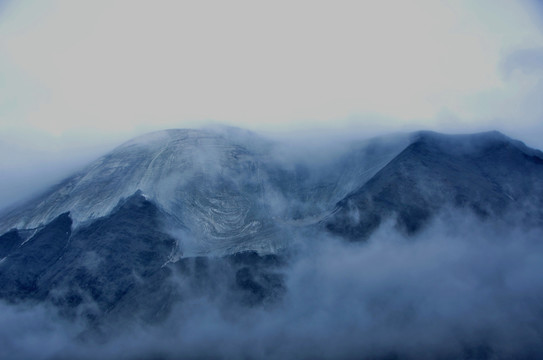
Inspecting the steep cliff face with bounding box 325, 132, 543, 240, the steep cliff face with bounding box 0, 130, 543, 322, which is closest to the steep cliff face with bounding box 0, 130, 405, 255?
the steep cliff face with bounding box 0, 130, 543, 322

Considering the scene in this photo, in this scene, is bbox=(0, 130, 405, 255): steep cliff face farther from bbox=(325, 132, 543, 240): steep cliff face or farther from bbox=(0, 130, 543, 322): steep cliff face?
bbox=(325, 132, 543, 240): steep cliff face

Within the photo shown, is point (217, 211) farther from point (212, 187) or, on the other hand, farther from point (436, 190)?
point (436, 190)

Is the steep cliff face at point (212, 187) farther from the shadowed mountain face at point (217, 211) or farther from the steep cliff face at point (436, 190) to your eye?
the steep cliff face at point (436, 190)

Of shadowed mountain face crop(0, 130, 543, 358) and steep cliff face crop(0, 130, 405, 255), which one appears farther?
steep cliff face crop(0, 130, 405, 255)

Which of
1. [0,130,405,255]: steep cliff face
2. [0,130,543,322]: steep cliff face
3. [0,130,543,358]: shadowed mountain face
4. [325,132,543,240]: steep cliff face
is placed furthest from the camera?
[0,130,405,255]: steep cliff face

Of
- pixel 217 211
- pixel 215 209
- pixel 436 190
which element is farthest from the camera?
pixel 215 209

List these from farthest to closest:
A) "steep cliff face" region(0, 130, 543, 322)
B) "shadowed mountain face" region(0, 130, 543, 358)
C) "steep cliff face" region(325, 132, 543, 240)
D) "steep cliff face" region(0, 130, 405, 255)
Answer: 1. "steep cliff face" region(0, 130, 405, 255)
2. "steep cliff face" region(325, 132, 543, 240)
3. "steep cliff face" region(0, 130, 543, 322)
4. "shadowed mountain face" region(0, 130, 543, 358)

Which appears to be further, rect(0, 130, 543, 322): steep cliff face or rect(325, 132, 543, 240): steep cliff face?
rect(325, 132, 543, 240): steep cliff face

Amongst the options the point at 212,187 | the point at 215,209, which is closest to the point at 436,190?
the point at 215,209

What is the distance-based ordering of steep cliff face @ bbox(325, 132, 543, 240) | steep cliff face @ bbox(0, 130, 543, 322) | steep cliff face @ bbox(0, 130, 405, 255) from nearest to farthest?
steep cliff face @ bbox(0, 130, 543, 322) → steep cliff face @ bbox(325, 132, 543, 240) → steep cliff face @ bbox(0, 130, 405, 255)

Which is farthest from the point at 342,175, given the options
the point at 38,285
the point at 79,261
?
the point at 38,285
